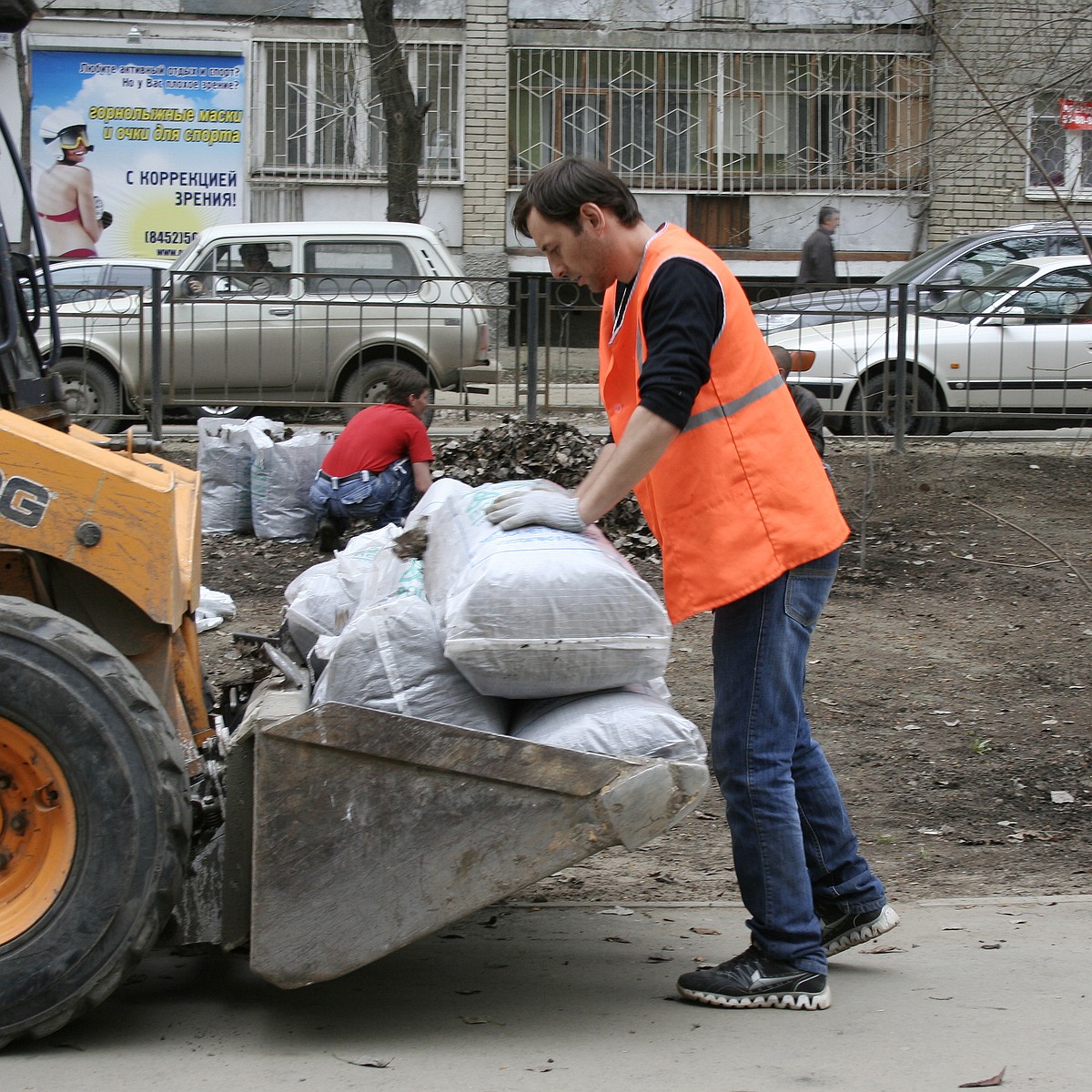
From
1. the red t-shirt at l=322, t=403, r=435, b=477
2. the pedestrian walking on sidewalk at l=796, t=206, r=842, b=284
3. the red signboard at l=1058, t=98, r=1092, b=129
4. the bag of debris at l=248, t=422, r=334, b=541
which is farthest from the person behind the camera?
the pedestrian walking on sidewalk at l=796, t=206, r=842, b=284

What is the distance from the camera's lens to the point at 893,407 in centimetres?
1073

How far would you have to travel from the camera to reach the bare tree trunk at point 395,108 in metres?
13.8

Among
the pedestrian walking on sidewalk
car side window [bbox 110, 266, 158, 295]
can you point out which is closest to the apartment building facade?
the pedestrian walking on sidewalk

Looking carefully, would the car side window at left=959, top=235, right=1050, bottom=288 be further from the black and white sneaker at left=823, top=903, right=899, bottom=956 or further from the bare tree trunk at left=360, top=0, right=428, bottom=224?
the black and white sneaker at left=823, top=903, right=899, bottom=956

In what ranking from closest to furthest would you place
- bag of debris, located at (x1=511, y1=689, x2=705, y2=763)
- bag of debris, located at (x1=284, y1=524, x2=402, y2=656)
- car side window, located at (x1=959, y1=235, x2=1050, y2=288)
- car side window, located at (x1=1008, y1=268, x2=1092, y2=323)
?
bag of debris, located at (x1=511, y1=689, x2=705, y2=763) < bag of debris, located at (x1=284, y1=524, x2=402, y2=656) < car side window, located at (x1=1008, y1=268, x2=1092, y2=323) < car side window, located at (x1=959, y1=235, x2=1050, y2=288)

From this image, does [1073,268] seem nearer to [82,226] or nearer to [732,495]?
[732,495]

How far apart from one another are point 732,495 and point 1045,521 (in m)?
6.99

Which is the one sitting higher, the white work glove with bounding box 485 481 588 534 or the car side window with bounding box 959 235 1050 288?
the car side window with bounding box 959 235 1050 288

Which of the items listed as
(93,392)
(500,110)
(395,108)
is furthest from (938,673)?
(500,110)

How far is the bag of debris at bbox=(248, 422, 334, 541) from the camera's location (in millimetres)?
9094

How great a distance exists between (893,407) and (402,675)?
26.9 ft

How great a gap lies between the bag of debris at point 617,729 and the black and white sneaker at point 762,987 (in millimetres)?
551

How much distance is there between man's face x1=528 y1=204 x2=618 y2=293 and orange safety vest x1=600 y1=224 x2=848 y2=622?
0.29 feet

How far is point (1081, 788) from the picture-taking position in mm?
5008
